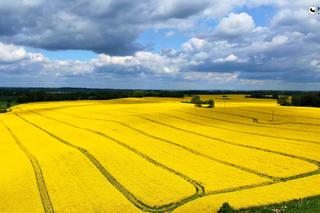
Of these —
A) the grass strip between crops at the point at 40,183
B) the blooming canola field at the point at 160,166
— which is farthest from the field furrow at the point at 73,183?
the grass strip between crops at the point at 40,183

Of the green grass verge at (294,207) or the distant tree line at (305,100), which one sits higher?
the distant tree line at (305,100)

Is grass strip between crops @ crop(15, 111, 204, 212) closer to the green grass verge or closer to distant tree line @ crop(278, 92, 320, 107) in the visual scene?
the green grass verge

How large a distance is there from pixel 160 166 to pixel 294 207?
1334 centimetres

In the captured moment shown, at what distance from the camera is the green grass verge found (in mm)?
21703

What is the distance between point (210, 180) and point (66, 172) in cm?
1035

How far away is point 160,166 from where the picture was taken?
3416 cm

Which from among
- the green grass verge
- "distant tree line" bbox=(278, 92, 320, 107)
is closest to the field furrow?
the green grass verge

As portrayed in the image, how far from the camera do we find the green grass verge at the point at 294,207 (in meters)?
21.7

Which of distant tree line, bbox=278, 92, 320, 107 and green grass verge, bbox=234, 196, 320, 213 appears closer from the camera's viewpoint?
green grass verge, bbox=234, 196, 320, 213

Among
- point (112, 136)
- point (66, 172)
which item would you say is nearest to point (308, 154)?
point (66, 172)

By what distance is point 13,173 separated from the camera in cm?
3300

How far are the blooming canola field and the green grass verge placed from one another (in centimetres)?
71

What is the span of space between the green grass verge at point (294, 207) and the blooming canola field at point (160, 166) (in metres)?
0.71

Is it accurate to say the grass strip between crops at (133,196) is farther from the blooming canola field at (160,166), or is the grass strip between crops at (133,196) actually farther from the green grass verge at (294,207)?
the green grass verge at (294,207)
